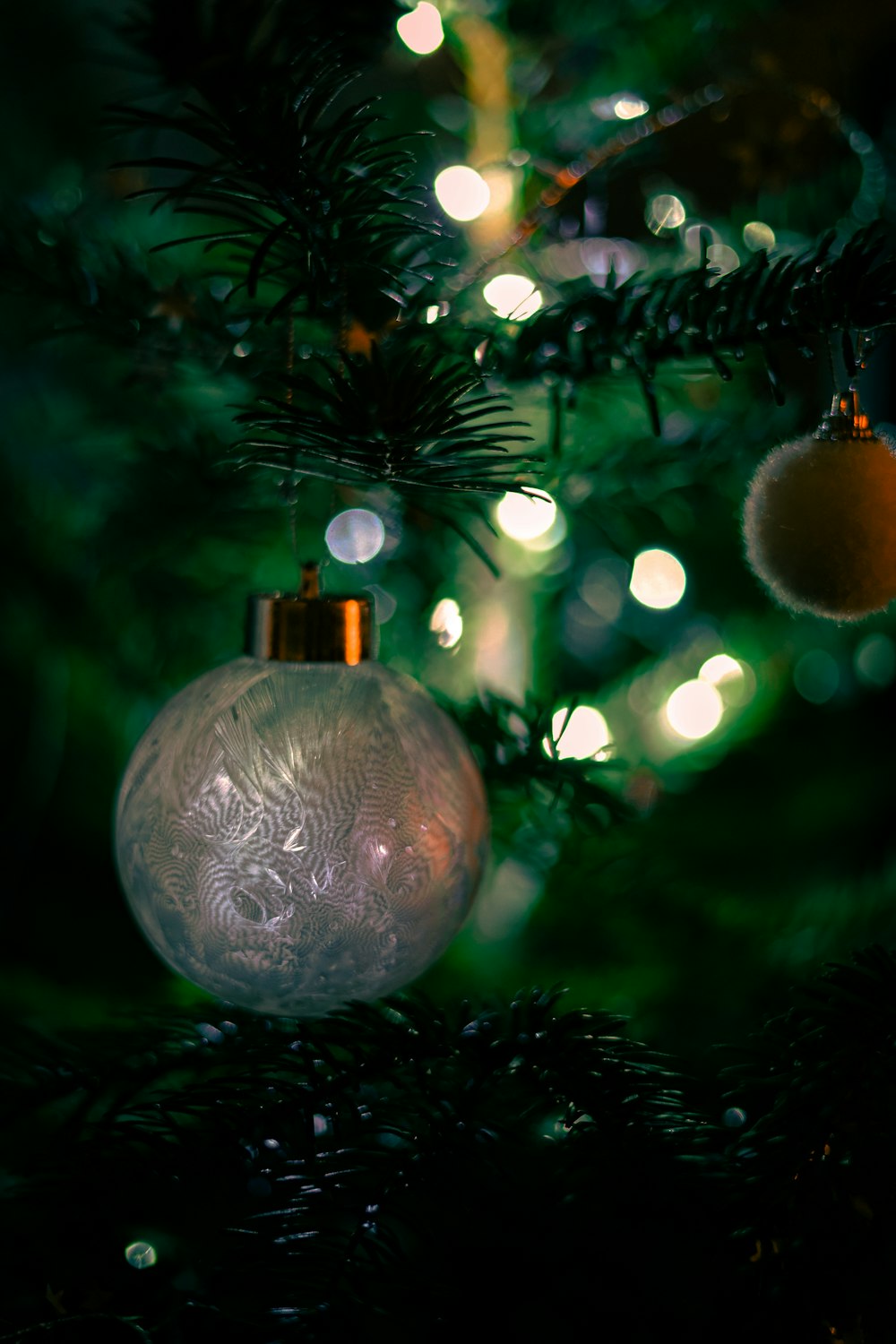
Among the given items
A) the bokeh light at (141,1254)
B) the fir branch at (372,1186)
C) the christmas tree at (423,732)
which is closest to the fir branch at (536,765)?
the christmas tree at (423,732)

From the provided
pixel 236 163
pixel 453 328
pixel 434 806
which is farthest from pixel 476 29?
pixel 434 806

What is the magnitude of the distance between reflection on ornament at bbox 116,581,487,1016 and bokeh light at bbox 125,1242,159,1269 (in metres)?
0.11

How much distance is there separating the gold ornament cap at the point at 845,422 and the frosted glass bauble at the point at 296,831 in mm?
185

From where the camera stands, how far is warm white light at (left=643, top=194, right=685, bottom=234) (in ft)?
2.75

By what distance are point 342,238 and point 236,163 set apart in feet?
0.15

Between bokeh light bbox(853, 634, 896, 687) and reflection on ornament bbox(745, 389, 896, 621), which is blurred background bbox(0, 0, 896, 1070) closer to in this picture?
bokeh light bbox(853, 634, 896, 687)

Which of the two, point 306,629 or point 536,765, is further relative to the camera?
point 536,765

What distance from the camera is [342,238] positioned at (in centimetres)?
35

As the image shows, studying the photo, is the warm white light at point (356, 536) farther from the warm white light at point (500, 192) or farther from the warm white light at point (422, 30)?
the warm white light at point (422, 30)

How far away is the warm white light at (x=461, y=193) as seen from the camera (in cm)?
76

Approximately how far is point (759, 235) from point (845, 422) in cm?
40

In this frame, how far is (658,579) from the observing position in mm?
A: 921

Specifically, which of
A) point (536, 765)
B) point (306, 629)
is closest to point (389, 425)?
point (306, 629)

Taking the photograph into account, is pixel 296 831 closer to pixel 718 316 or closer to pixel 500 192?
pixel 718 316
